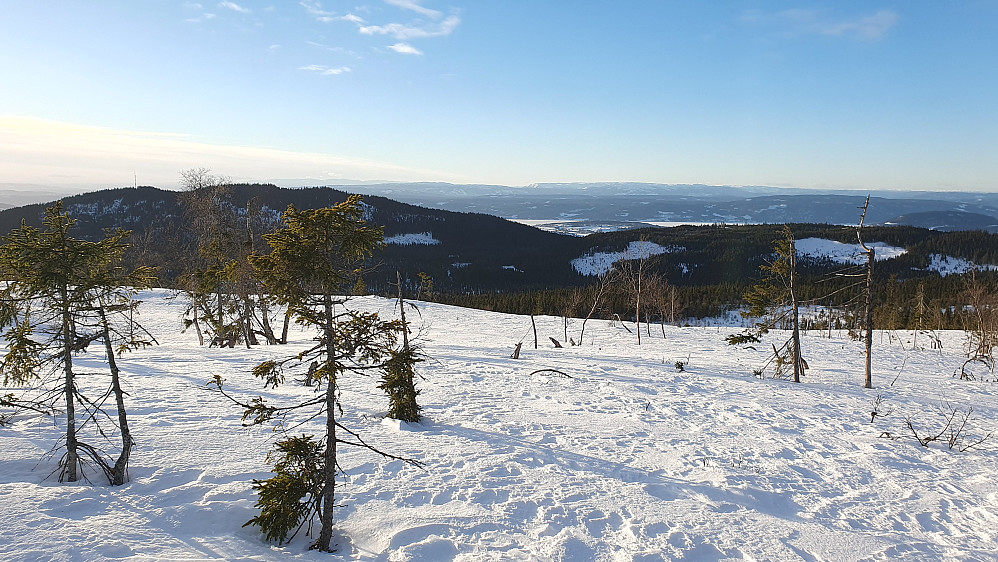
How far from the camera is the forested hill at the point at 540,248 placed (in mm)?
123000

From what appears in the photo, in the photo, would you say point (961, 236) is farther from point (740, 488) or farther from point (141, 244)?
point (141, 244)

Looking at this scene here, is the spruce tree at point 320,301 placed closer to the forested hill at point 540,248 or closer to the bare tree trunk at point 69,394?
the bare tree trunk at point 69,394

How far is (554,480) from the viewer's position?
770 cm

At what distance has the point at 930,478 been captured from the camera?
8531mm

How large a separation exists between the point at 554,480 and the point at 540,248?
16429 centimetres

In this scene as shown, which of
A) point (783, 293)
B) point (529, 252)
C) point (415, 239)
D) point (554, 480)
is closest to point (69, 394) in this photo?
point (554, 480)

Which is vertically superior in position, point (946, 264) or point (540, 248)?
point (540, 248)

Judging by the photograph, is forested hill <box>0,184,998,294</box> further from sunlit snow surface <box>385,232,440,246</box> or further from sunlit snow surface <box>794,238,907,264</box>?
sunlit snow surface <box>794,238,907,264</box>

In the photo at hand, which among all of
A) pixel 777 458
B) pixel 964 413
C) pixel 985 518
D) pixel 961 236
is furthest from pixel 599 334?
pixel 961 236

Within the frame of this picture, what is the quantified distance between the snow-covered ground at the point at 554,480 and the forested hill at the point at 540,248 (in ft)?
322

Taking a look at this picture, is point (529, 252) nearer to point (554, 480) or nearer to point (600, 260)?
point (600, 260)

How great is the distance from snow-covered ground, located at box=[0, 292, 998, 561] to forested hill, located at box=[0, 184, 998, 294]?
98.0 metres

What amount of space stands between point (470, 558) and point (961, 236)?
184 meters

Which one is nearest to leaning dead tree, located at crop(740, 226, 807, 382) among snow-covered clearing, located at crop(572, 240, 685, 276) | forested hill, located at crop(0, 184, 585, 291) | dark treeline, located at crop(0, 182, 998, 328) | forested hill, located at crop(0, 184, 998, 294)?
dark treeline, located at crop(0, 182, 998, 328)
